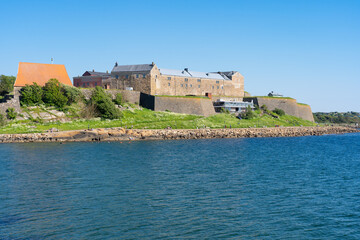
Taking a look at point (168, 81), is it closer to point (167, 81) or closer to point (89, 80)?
point (167, 81)

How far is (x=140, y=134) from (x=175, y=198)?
38951 mm

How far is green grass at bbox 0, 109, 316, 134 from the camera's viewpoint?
57.6m

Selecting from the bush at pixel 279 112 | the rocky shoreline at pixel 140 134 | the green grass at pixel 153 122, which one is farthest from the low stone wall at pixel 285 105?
the rocky shoreline at pixel 140 134

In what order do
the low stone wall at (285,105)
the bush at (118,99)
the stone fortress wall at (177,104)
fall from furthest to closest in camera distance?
the low stone wall at (285,105) < the stone fortress wall at (177,104) < the bush at (118,99)

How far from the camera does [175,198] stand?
866 inches

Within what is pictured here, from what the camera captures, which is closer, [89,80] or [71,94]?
A: [71,94]

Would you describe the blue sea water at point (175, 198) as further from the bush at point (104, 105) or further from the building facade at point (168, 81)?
the building facade at point (168, 81)

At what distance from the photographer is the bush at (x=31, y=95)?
62406mm

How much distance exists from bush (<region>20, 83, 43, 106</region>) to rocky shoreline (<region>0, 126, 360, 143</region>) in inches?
415

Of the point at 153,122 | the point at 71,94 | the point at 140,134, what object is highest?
the point at 71,94

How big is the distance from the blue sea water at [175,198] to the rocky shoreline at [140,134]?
50.3 feet

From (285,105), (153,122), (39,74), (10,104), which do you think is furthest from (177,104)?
(285,105)

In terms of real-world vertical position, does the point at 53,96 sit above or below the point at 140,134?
above

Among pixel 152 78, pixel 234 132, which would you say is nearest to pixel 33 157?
pixel 234 132
